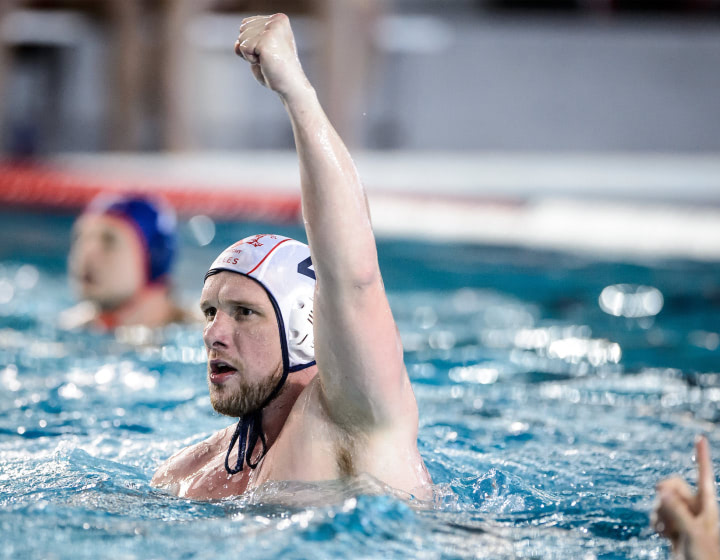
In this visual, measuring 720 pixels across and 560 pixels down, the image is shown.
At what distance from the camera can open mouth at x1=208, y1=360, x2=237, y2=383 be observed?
8.27ft

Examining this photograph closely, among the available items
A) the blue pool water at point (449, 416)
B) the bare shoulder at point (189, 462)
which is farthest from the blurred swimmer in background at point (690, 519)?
the bare shoulder at point (189, 462)

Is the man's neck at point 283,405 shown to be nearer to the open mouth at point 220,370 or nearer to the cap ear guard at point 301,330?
the cap ear guard at point 301,330

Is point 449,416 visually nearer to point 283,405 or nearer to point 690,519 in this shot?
point 283,405

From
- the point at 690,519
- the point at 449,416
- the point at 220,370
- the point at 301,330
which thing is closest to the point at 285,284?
the point at 301,330

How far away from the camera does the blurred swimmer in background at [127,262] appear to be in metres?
5.53

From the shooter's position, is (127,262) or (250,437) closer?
(250,437)

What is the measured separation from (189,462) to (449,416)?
1740 mm

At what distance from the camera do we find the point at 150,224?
562 cm

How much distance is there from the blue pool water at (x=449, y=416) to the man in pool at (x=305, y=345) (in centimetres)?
10

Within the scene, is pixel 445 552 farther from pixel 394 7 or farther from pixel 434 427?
pixel 394 7

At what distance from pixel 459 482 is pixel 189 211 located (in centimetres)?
677

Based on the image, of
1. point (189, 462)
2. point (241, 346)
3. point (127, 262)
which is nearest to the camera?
point (241, 346)

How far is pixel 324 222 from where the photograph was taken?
2.12m

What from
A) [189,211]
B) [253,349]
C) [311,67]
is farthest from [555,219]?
[311,67]
